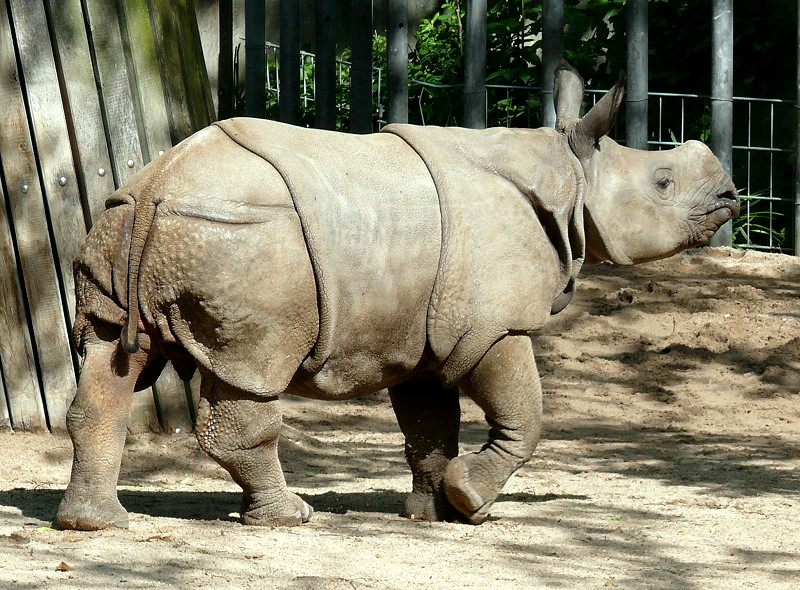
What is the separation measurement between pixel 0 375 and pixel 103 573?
2970mm

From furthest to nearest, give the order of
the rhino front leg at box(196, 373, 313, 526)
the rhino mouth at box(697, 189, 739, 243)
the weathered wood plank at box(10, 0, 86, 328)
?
the weathered wood plank at box(10, 0, 86, 328) → the rhino mouth at box(697, 189, 739, 243) → the rhino front leg at box(196, 373, 313, 526)

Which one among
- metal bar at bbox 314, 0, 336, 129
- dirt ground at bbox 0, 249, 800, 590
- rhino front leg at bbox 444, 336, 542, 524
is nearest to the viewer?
dirt ground at bbox 0, 249, 800, 590

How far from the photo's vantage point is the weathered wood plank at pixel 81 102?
6.79m

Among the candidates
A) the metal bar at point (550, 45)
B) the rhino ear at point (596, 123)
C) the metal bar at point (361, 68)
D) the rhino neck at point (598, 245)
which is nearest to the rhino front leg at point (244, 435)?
the rhino neck at point (598, 245)

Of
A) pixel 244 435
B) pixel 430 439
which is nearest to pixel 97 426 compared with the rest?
pixel 244 435

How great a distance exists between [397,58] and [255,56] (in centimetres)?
174

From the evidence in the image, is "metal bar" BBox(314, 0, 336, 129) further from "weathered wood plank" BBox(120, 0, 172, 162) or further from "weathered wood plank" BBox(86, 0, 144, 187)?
"weathered wood plank" BBox(86, 0, 144, 187)

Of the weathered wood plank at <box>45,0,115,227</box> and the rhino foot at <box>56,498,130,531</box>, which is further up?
the weathered wood plank at <box>45,0,115,227</box>

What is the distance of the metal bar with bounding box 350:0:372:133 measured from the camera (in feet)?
35.1

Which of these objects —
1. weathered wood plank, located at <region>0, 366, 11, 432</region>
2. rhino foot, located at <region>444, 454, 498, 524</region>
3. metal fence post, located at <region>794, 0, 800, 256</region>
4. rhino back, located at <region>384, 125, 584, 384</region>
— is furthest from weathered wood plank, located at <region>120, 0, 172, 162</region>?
metal fence post, located at <region>794, 0, 800, 256</region>

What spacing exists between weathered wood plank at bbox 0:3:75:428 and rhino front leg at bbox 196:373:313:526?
7.35 ft

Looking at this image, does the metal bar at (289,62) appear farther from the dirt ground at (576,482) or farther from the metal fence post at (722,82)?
the metal fence post at (722,82)

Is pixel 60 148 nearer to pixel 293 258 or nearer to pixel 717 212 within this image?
pixel 293 258

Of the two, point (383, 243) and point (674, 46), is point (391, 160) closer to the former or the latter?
point (383, 243)
